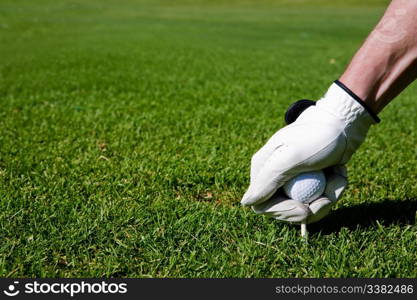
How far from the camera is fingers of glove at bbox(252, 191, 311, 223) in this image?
244cm

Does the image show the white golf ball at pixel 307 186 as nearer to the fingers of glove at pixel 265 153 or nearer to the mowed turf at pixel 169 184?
the fingers of glove at pixel 265 153

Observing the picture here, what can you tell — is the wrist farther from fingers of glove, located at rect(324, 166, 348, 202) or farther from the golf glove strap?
fingers of glove, located at rect(324, 166, 348, 202)

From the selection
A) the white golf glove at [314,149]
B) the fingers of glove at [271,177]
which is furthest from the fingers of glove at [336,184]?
Result: the fingers of glove at [271,177]

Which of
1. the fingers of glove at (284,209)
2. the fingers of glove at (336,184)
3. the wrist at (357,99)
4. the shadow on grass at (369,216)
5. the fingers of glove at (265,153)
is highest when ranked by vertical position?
the wrist at (357,99)

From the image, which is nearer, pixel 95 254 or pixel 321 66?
pixel 95 254

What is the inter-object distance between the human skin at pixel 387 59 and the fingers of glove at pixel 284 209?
654 millimetres

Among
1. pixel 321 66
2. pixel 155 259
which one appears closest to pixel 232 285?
pixel 155 259

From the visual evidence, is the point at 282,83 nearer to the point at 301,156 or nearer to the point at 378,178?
the point at 378,178

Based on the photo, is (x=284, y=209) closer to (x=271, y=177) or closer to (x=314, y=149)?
(x=271, y=177)

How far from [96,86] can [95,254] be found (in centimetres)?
525

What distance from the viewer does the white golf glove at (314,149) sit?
2270 millimetres

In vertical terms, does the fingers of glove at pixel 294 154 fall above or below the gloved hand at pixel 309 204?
above

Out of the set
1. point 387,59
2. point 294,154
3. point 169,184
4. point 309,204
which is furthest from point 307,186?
point 169,184

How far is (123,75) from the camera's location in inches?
330
